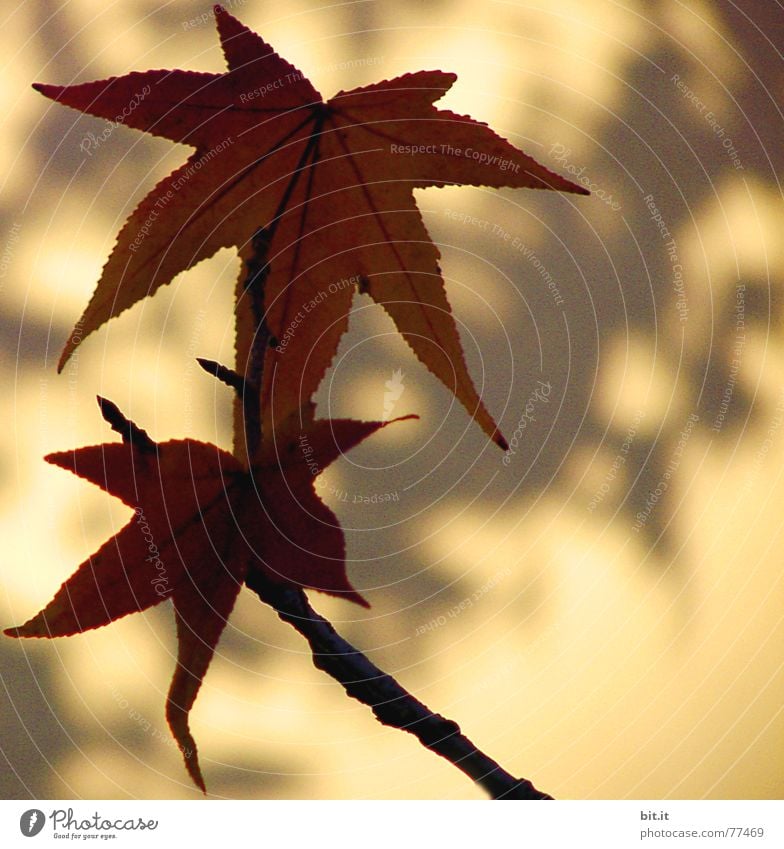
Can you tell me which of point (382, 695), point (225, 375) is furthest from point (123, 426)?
point (382, 695)

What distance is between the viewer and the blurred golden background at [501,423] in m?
0.42

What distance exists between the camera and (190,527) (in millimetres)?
418

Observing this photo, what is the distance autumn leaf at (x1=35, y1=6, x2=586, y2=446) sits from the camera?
413mm

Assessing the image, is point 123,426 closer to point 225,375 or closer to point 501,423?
point 225,375
